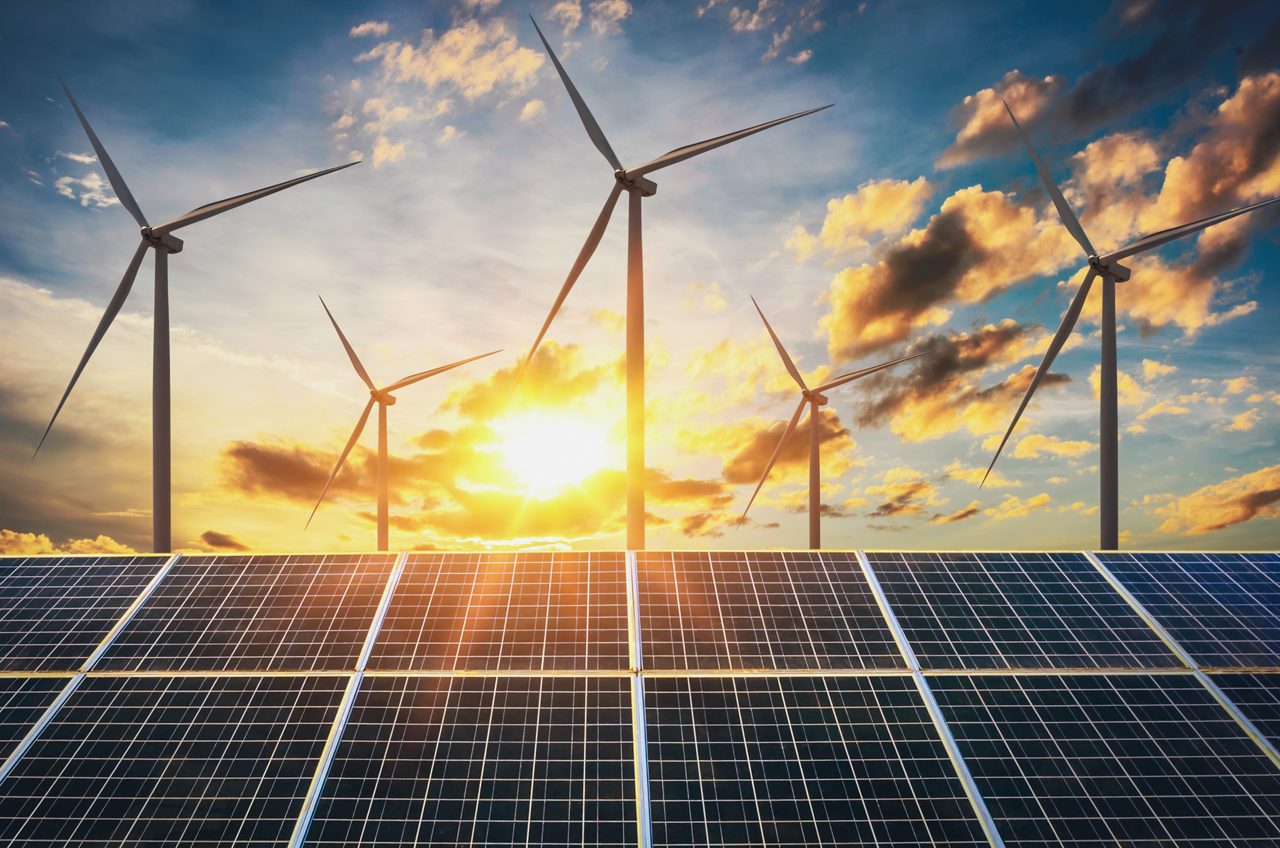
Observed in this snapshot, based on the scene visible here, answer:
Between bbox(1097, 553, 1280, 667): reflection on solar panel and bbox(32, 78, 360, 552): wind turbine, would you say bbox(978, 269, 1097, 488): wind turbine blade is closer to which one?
bbox(1097, 553, 1280, 667): reflection on solar panel

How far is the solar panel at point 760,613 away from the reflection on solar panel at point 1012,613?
1.29 m

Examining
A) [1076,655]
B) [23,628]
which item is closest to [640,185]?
[1076,655]

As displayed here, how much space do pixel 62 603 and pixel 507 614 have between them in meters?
15.1

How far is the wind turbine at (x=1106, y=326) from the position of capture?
40406mm

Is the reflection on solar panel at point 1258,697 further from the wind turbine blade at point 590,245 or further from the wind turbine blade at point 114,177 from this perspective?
the wind turbine blade at point 114,177

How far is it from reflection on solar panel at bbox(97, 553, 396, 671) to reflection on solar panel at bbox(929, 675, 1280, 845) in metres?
18.2

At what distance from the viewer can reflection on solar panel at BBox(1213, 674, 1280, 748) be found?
2409cm

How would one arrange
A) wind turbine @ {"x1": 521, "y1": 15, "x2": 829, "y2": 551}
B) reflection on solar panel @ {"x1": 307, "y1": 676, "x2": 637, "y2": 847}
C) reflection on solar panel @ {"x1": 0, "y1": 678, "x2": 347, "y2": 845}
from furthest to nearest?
1. wind turbine @ {"x1": 521, "y1": 15, "x2": 829, "y2": 551}
2. reflection on solar panel @ {"x1": 0, "y1": 678, "x2": 347, "y2": 845}
3. reflection on solar panel @ {"x1": 307, "y1": 676, "x2": 637, "y2": 847}

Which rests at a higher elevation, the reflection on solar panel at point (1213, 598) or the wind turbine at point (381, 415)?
the wind turbine at point (381, 415)

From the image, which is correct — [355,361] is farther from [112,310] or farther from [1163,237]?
[1163,237]

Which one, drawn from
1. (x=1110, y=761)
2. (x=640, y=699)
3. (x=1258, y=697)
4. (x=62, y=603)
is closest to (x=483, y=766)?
(x=640, y=699)

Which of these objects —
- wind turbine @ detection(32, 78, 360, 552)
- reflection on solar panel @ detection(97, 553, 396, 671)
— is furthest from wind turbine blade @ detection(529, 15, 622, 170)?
reflection on solar panel @ detection(97, 553, 396, 671)

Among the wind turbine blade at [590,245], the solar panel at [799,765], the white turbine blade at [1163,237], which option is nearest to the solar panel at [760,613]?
the solar panel at [799,765]

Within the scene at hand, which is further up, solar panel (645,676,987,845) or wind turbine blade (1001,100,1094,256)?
wind turbine blade (1001,100,1094,256)
